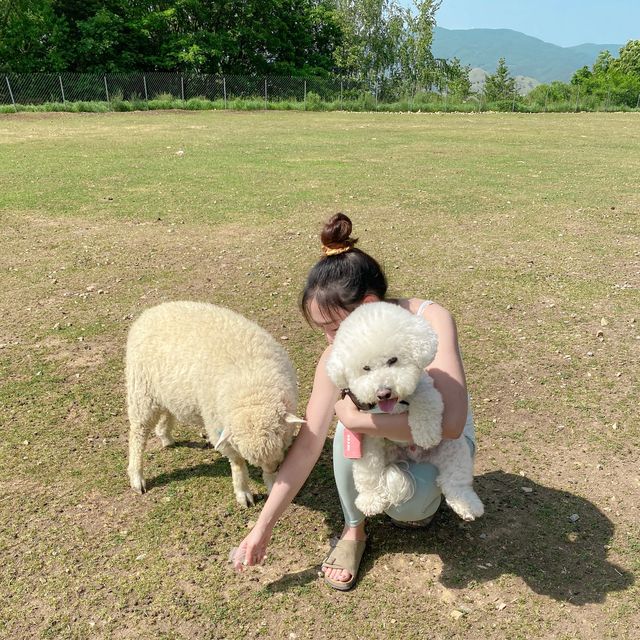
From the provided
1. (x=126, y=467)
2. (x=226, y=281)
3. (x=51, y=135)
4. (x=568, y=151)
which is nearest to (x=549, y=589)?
(x=126, y=467)

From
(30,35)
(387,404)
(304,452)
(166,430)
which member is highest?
(30,35)

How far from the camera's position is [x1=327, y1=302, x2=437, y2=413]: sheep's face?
2041 millimetres

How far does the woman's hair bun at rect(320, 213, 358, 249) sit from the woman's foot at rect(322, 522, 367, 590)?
1.40 m

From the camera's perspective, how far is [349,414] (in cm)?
239

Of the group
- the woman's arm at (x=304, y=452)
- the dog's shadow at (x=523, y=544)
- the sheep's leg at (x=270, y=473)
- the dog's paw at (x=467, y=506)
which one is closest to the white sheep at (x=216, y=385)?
the sheep's leg at (x=270, y=473)

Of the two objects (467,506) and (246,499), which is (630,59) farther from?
(467,506)

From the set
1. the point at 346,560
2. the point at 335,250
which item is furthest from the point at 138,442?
the point at 335,250

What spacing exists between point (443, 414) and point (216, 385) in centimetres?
124

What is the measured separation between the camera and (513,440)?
3.81m

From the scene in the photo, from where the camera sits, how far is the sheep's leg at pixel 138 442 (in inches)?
134

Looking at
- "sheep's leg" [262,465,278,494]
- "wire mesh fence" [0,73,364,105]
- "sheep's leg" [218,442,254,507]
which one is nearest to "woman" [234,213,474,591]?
"sheep's leg" [262,465,278,494]

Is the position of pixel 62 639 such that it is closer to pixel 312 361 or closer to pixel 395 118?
pixel 312 361

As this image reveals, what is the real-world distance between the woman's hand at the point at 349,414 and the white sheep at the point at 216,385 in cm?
43

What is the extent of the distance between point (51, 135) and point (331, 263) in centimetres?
Answer: 1946
